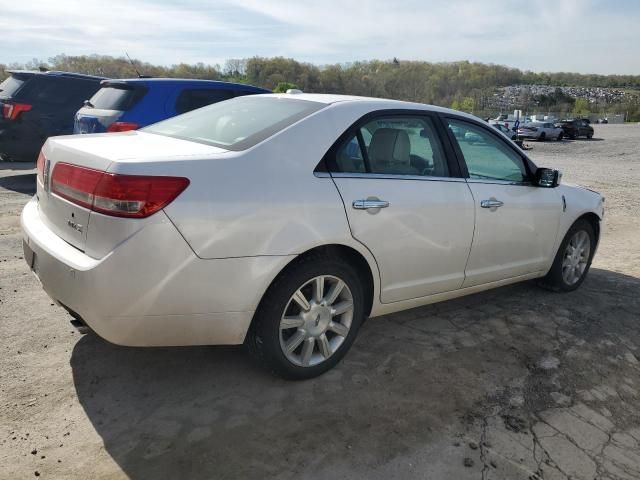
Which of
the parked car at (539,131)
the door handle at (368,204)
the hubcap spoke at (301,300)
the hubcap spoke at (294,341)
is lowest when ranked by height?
the parked car at (539,131)

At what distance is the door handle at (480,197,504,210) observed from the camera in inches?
149

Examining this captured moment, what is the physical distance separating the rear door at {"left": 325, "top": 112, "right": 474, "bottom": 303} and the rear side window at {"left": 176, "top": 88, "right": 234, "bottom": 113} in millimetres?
4283

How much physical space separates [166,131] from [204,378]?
1.57 m

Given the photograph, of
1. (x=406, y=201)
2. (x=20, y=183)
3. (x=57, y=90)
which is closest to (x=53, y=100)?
(x=57, y=90)

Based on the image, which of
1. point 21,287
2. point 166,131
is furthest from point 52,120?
point 166,131

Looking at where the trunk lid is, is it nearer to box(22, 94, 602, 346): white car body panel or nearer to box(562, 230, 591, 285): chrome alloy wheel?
box(22, 94, 602, 346): white car body panel

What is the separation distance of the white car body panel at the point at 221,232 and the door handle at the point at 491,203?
0.98 feet

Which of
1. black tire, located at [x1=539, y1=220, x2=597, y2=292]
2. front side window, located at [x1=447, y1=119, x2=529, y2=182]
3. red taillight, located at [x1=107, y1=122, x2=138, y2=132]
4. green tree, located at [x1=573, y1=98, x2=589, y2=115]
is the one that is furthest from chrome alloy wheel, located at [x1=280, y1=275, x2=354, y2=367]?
green tree, located at [x1=573, y1=98, x2=589, y2=115]

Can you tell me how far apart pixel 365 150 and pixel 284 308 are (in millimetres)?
1078

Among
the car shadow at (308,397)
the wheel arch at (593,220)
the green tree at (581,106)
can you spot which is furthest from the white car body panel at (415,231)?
the green tree at (581,106)

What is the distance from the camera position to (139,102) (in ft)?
22.4

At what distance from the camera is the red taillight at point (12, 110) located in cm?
864

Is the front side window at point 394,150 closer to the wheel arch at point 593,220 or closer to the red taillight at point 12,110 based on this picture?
the wheel arch at point 593,220

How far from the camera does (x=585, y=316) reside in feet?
14.4
